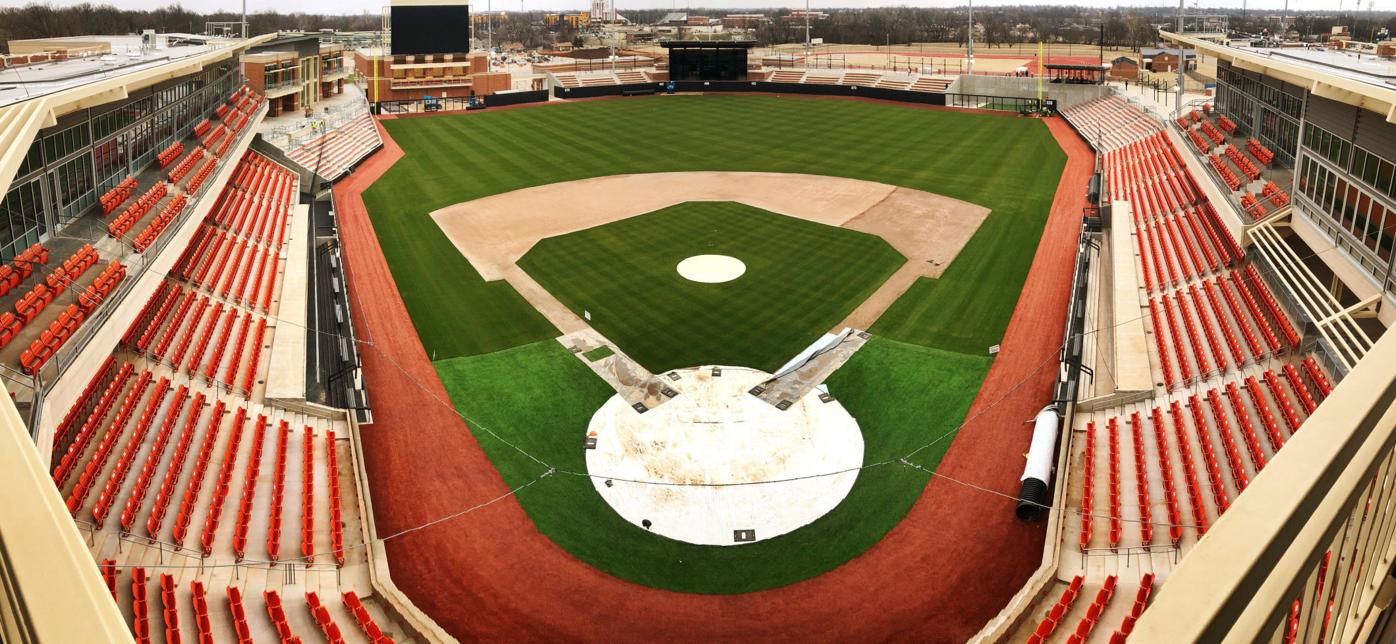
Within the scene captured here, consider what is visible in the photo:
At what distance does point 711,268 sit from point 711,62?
181ft

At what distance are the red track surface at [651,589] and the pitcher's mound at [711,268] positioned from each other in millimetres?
11505

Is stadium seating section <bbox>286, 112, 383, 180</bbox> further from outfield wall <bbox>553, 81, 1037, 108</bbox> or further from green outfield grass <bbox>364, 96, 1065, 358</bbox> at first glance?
outfield wall <bbox>553, 81, 1037, 108</bbox>

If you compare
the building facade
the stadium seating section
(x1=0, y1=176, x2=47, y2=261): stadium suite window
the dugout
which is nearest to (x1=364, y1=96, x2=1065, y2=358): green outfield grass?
the stadium seating section

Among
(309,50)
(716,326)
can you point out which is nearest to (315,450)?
(716,326)

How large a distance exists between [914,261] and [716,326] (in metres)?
10.9

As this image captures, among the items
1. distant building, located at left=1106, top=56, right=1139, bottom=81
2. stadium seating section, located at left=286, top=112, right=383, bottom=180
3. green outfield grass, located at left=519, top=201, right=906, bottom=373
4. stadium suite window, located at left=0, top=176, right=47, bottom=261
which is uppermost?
distant building, located at left=1106, top=56, right=1139, bottom=81

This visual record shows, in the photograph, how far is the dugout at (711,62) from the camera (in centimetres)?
8425

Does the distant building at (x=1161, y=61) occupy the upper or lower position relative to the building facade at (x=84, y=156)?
upper

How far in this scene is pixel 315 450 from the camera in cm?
2094

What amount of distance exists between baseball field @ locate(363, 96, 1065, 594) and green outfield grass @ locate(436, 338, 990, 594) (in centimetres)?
5

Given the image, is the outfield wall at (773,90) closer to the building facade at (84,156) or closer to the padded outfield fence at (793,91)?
the padded outfield fence at (793,91)

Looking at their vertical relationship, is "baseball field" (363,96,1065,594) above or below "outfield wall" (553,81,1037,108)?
below

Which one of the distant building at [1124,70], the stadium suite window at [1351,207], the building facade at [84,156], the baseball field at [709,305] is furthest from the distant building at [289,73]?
the distant building at [1124,70]

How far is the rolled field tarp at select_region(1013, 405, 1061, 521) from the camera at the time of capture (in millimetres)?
19297
